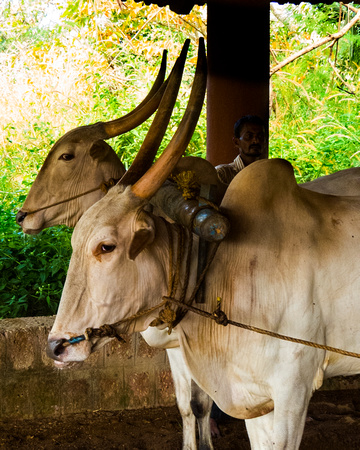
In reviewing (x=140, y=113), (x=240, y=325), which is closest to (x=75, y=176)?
(x=140, y=113)

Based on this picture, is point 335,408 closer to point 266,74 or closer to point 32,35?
point 266,74

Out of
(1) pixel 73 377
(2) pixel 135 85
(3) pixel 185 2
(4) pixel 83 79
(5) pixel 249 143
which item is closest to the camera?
(5) pixel 249 143

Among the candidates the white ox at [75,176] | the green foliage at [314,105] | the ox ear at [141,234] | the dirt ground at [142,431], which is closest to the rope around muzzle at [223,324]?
the ox ear at [141,234]

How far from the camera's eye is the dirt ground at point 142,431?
3.71 m

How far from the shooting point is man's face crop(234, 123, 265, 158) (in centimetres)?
368

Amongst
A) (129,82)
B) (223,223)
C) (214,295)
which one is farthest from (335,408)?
(129,82)

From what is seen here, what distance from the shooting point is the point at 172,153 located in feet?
7.02

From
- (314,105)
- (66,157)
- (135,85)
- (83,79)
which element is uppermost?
(83,79)

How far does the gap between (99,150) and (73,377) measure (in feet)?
5.42

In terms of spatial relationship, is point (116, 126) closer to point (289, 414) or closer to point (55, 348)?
point (55, 348)

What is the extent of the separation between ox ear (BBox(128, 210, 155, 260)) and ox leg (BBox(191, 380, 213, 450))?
1473mm

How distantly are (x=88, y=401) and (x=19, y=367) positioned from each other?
1.73ft

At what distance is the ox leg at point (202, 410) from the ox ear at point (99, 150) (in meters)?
1.34

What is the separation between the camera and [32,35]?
37.9ft
